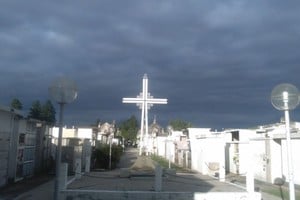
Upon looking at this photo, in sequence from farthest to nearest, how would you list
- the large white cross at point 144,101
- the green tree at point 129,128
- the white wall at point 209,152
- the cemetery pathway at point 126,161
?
1. the green tree at point 129,128
2. the large white cross at point 144,101
3. the cemetery pathway at point 126,161
4. the white wall at point 209,152

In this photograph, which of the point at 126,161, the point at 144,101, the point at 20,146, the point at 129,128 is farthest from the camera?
the point at 129,128

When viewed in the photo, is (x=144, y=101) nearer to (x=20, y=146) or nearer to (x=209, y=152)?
(x=209, y=152)

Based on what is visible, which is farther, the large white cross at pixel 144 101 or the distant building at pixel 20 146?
the large white cross at pixel 144 101

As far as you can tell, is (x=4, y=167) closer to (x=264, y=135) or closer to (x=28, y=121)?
(x=28, y=121)

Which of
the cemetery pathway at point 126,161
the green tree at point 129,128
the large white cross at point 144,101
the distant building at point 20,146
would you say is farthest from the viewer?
the green tree at point 129,128

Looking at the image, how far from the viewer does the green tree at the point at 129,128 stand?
133750 millimetres

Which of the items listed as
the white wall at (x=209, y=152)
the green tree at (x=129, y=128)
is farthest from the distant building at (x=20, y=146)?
the green tree at (x=129, y=128)

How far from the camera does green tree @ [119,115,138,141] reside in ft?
439

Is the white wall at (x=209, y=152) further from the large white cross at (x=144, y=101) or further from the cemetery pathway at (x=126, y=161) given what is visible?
the large white cross at (x=144, y=101)

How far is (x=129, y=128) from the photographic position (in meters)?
140

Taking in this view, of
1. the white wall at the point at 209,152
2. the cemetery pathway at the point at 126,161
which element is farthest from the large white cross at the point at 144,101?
the white wall at the point at 209,152

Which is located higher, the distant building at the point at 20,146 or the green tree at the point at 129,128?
the green tree at the point at 129,128

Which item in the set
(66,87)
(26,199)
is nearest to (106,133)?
(26,199)

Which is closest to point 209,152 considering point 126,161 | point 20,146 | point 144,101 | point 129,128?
point 20,146
